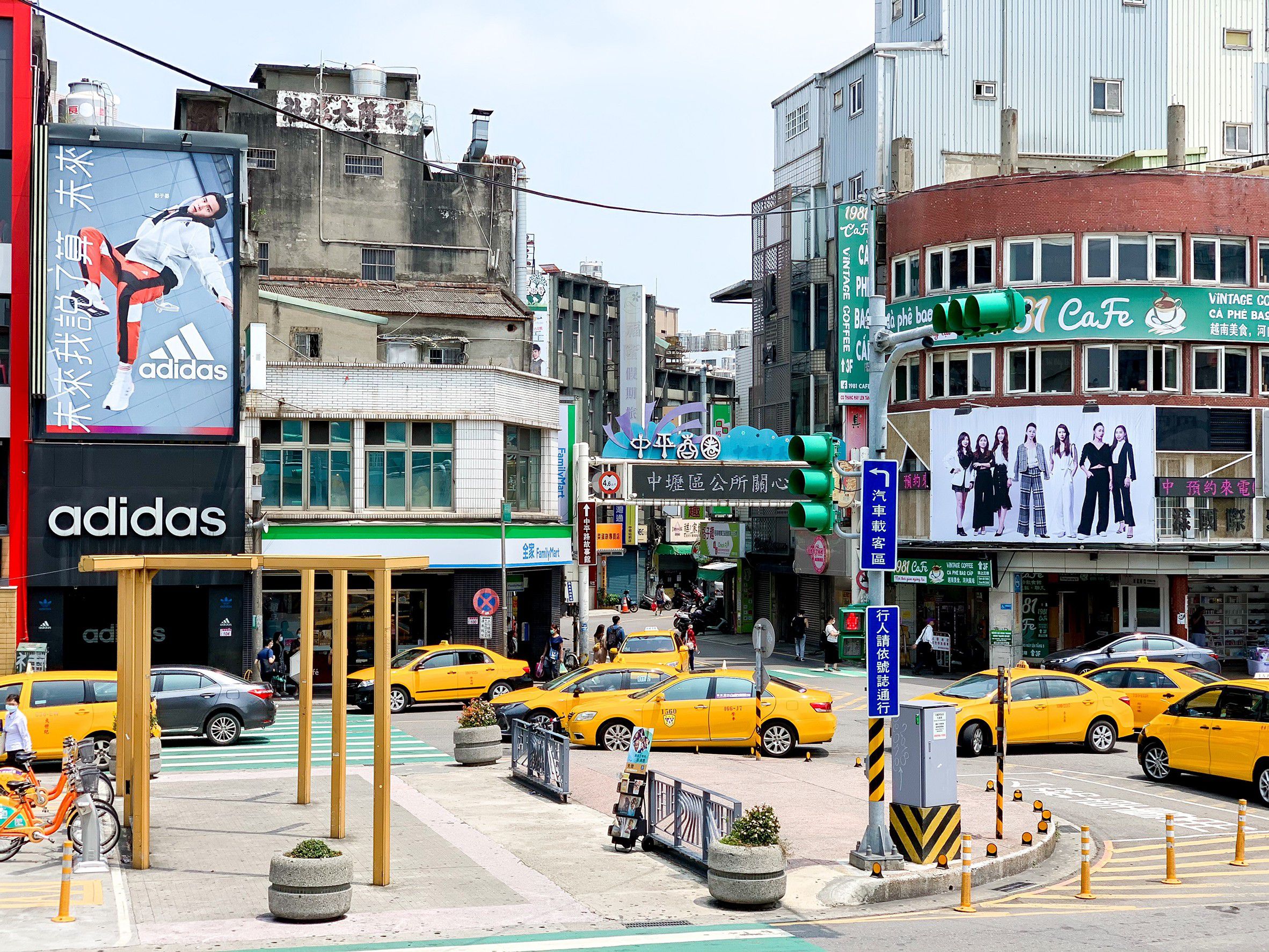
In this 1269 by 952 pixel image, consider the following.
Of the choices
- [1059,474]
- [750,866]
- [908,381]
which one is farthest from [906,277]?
[750,866]

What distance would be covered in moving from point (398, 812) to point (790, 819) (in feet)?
17.7

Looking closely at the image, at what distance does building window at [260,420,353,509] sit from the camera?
40844 millimetres

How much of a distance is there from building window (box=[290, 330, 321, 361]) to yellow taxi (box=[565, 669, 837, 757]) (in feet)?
71.2

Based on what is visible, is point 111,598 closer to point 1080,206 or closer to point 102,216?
point 102,216

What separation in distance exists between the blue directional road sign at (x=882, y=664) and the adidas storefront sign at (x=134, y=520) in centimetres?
2566

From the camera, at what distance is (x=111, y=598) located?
39.5 metres

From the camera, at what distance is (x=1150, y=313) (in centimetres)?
4431

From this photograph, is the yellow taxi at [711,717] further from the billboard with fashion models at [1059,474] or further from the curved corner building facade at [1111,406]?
the curved corner building facade at [1111,406]

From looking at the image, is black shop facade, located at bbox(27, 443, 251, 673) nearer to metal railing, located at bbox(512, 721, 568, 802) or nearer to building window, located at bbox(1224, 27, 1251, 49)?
metal railing, located at bbox(512, 721, 568, 802)

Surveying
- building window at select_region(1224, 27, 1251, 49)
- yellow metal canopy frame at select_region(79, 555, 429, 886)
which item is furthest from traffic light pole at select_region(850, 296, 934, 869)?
building window at select_region(1224, 27, 1251, 49)

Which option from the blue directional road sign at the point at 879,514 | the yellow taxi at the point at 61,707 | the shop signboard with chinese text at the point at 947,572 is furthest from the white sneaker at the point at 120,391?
the blue directional road sign at the point at 879,514

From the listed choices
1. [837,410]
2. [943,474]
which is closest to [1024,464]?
[943,474]

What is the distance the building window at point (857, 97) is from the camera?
57.2m

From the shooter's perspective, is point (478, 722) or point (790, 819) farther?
point (478, 722)
